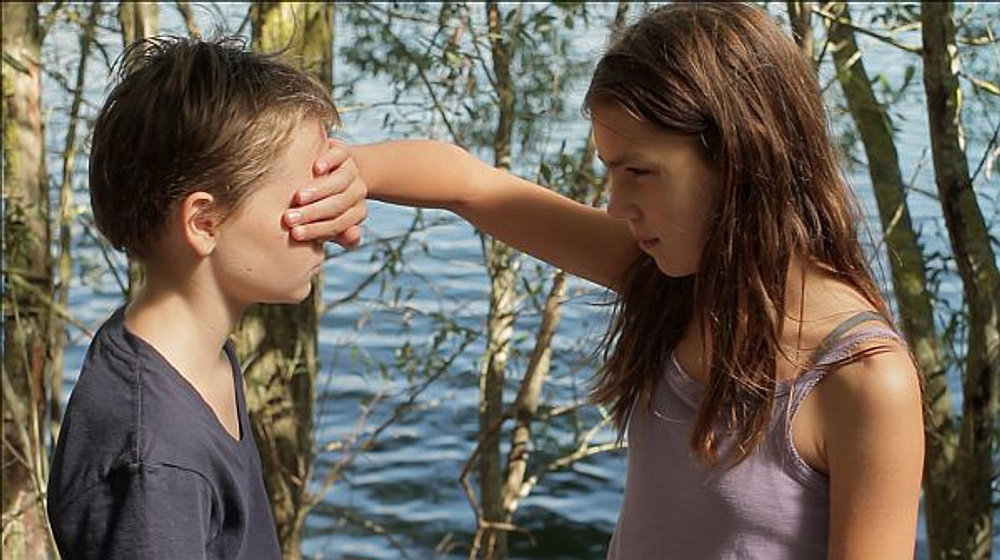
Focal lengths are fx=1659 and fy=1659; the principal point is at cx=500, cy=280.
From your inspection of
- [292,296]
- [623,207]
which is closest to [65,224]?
[292,296]

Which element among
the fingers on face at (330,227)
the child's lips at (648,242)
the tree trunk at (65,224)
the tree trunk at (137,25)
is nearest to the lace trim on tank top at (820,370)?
the child's lips at (648,242)

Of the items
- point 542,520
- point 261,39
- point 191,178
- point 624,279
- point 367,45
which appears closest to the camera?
point 191,178

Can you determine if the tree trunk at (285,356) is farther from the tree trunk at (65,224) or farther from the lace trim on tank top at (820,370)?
the lace trim on tank top at (820,370)

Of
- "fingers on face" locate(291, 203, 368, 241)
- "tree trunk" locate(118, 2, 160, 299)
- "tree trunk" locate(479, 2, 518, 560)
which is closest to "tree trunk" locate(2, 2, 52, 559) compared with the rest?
"tree trunk" locate(118, 2, 160, 299)

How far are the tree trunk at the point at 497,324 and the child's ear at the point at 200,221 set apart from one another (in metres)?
2.35

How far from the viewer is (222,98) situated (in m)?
1.66

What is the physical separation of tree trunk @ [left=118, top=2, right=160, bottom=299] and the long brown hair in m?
2.21

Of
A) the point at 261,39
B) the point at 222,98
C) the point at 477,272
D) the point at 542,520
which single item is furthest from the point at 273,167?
the point at 542,520

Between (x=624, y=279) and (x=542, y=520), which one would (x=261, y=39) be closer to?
(x=624, y=279)

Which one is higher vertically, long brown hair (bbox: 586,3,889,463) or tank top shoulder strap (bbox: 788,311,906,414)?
long brown hair (bbox: 586,3,889,463)

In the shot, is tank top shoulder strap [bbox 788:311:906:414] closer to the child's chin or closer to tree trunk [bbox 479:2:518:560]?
the child's chin

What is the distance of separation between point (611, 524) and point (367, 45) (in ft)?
7.73

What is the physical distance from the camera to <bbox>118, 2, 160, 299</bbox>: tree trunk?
3.88 meters

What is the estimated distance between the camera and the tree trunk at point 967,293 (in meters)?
3.10
